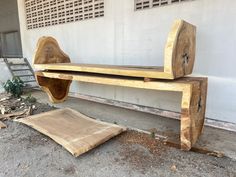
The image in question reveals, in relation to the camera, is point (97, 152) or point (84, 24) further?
point (84, 24)

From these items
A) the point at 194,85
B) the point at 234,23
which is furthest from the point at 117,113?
the point at 234,23

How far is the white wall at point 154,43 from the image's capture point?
233 cm

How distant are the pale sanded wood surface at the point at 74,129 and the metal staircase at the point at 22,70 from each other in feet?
7.85

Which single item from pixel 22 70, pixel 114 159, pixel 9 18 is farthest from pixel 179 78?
pixel 9 18

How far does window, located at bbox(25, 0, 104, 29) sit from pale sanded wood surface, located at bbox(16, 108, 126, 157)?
5.88 feet

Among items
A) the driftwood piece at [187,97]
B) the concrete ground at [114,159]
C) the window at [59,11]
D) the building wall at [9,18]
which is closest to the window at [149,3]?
the window at [59,11]

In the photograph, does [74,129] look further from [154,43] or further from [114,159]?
[154,43]

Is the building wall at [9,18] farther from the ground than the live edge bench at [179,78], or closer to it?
farther from the ground

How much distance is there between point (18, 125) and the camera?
2.76 meters

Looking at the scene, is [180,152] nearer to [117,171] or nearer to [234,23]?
[117,171]

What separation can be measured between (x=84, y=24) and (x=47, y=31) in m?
1.23

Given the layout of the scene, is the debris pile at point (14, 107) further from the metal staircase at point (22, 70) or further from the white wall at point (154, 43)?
the white wall at point (154, 43)

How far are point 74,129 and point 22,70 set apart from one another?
10.9ft

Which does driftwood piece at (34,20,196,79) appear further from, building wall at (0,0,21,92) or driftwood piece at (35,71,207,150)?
building wall at (0,0,21,92)
